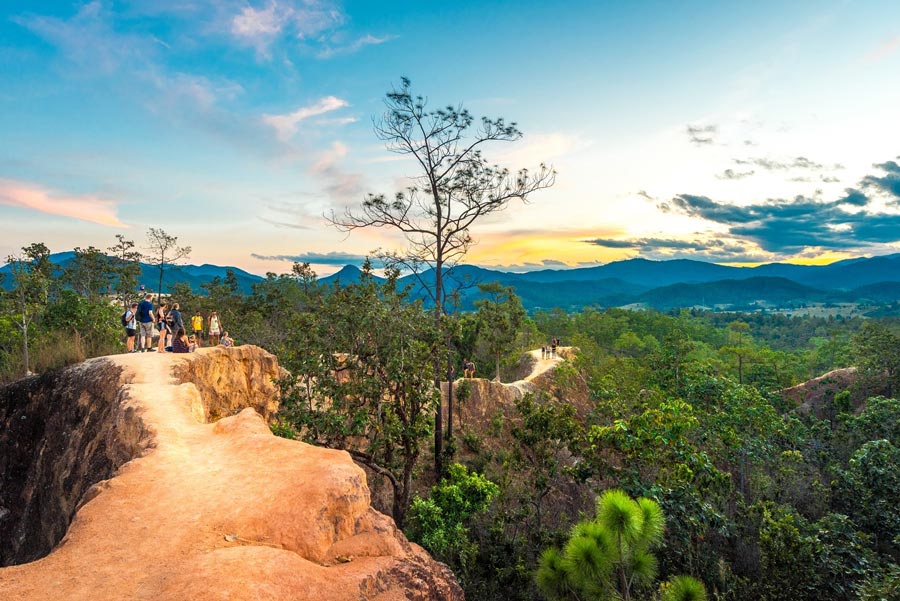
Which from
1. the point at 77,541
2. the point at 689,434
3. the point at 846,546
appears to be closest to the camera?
the point at 77,541

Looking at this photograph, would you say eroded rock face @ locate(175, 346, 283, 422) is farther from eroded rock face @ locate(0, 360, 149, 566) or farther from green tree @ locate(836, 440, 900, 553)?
green tree @ locate(836, 440, 900, 553)

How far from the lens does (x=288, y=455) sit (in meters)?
7.21

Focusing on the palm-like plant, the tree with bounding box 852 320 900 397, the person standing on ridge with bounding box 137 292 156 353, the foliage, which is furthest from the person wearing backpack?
the tree with bounding box 852 320 900 397

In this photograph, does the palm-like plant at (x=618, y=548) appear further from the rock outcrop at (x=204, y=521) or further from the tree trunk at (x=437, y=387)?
the tree trunk at (x=437, y=387)

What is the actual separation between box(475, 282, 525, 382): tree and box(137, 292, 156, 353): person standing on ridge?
28728mm

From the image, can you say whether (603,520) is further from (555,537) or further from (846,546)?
(846,546)

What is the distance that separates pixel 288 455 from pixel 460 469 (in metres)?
8.26

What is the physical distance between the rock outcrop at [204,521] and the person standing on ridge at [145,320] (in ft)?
16.4

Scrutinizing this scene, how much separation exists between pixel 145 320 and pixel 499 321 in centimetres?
3041

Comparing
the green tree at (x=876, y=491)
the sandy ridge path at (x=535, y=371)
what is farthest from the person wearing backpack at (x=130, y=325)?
the green tree at (x=876, y=491)

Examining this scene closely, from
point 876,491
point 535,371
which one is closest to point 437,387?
point 876,491

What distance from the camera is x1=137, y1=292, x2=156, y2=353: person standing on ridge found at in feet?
47.7

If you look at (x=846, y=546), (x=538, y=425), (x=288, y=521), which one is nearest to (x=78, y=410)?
(x=288, y=521)

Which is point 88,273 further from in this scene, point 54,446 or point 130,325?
point 54,446
